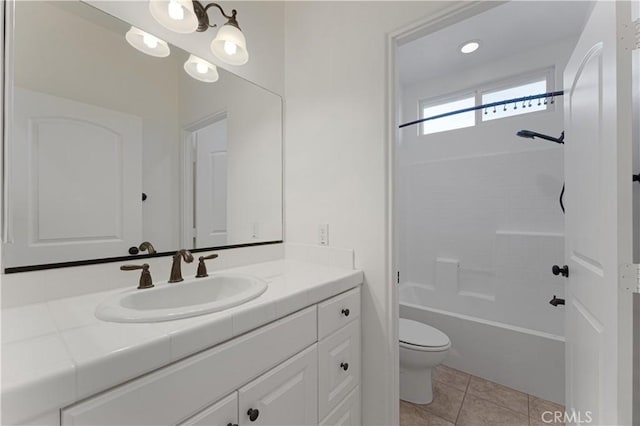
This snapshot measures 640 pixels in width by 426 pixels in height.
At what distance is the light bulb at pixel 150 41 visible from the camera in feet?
3.59

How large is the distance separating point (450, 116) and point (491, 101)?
372mm

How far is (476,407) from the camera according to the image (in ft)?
5.33

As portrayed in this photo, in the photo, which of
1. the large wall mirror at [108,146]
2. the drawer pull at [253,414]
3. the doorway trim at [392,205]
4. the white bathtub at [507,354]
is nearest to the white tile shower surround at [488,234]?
the white bathtub at [507,354]

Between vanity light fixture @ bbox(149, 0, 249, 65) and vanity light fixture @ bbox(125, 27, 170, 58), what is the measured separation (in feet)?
0.29

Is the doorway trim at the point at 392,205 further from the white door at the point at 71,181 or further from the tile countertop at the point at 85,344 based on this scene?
the white door at the point at 71,181

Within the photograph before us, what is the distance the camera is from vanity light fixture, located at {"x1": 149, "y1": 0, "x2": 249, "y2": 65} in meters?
1.05

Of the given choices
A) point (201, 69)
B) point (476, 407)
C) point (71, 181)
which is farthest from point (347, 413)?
point (201, 69)

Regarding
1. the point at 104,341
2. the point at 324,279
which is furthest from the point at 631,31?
the point at 104,341

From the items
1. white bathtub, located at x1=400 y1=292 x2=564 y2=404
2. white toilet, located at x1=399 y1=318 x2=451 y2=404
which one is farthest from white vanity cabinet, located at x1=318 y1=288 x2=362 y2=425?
white bathtub, located at x1=400 y1=292 x2=564 y2=404

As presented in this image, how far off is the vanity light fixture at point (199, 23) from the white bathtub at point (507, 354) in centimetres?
224

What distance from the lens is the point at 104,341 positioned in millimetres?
582

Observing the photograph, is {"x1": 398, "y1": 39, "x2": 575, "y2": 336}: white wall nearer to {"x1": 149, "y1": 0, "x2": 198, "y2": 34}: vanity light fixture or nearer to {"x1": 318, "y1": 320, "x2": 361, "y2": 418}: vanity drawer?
{"x1": 318, "y1": 320, "x2": 361, "y2": 418}: vanity drawer

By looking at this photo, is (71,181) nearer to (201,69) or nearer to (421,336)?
(201,69)

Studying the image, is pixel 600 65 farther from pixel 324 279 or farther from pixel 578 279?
pixel 324 279
